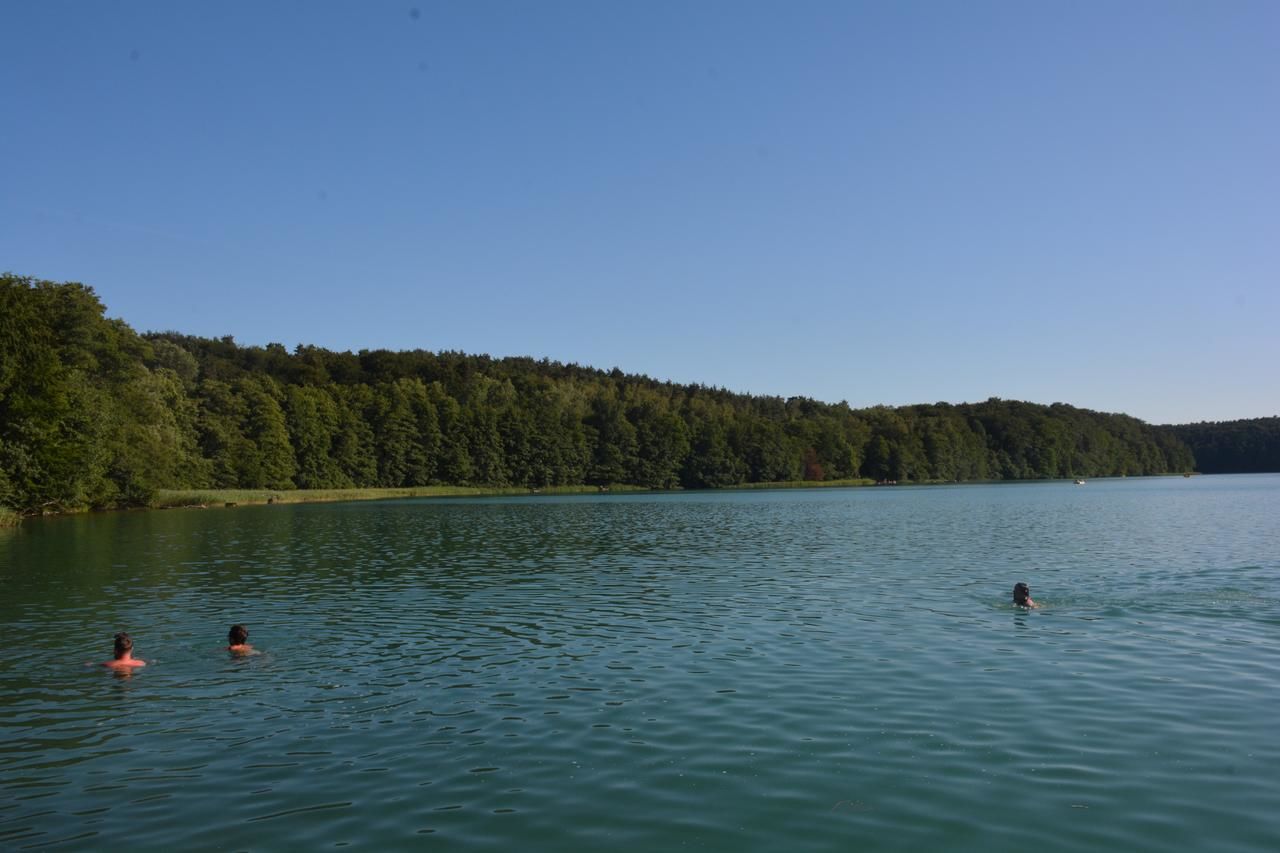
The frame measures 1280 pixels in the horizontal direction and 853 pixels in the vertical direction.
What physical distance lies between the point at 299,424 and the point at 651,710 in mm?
132078

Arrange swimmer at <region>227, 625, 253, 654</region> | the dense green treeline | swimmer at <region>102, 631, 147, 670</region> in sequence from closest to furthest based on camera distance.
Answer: swimmer at <region>102, 631, 147, 670</region>, swimmer at <region>227, 625, 253, 654</region>, the dense green treeline

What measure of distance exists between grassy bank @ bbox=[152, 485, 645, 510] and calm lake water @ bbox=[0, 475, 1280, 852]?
65.7m

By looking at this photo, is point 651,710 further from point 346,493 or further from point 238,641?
point 346,493

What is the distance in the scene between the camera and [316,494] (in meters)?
118

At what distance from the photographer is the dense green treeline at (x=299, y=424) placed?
71438 millimetres

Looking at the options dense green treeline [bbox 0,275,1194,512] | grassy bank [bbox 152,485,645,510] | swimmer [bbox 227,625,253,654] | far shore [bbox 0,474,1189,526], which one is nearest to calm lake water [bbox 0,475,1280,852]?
swimmer [bbox 227,625,253,654]

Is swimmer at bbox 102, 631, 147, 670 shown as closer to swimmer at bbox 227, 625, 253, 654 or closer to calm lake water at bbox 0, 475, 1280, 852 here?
calm lake water at bbox 0, 475, 1280, 852

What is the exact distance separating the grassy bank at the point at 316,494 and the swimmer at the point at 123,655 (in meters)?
80.3

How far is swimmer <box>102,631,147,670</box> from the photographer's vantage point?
18328mm

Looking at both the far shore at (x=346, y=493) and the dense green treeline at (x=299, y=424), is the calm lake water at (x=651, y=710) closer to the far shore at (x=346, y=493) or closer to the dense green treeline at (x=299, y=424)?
the dense green treeline at (x=299, y=424)

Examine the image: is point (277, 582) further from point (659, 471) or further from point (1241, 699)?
point (659, 471)

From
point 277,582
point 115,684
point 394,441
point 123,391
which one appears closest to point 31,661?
point 115,684

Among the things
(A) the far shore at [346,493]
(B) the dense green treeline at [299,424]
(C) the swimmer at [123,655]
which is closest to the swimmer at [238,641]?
(C) the swimmer at [123,655]

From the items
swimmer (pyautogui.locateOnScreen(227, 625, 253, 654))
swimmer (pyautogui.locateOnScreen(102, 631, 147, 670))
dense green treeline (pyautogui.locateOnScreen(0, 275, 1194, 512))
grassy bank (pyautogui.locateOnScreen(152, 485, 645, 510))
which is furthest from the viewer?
grassy bank (pyautogui.locateOnScreen(152, 485, 645, 510))
